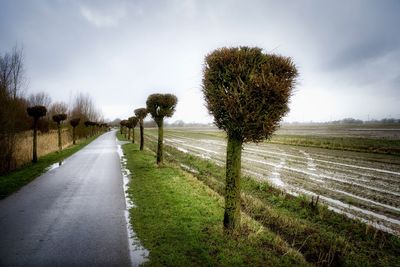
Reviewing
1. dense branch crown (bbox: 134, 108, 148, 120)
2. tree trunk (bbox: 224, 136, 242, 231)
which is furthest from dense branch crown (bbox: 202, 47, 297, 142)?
dense branch crown (bbox: 134, 108, 148, 120)

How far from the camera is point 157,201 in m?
10.4

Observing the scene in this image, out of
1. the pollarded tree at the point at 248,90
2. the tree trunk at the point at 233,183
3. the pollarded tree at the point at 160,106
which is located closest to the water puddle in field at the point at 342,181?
the tree trunk at the point at 233,183

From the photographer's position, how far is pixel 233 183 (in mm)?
7543

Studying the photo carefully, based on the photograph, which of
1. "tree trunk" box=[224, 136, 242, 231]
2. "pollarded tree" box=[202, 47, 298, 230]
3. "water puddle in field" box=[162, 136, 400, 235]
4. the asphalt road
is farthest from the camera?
"water puddle in field" box=[162, 136, 400, 235]

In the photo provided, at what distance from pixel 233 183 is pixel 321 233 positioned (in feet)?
9.24

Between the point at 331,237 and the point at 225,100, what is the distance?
4.49 metres

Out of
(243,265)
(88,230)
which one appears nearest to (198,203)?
(88,230)

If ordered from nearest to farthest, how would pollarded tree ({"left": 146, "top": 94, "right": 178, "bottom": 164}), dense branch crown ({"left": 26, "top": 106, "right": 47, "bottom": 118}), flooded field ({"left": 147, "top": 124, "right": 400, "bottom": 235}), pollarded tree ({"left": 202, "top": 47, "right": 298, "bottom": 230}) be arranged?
pollarded tree ({"left": 202, "top": 47, "right": 298, "bottom": 230}) < flooded field ({"left": 147, "top": 124, "right": 400, "bottom": 235}) < pollarded tree ({"left": 146, "top": 94, "right": 178, "bottom": 164}) < dense branch crown ({"left": 26, "top": 106, "right": 47, "bottom": 118})

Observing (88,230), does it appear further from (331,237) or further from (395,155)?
(395,155)

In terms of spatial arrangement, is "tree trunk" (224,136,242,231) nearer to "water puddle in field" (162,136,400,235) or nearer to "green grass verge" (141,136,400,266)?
"green grass verge" (141,136,400,266)

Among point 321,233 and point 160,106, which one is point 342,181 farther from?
point 160,106

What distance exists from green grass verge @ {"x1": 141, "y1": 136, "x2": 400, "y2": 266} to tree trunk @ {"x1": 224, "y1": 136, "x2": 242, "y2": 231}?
1449 mm

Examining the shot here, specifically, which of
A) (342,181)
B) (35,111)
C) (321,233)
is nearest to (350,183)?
(342,181)

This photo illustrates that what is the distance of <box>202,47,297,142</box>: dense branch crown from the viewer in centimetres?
675
